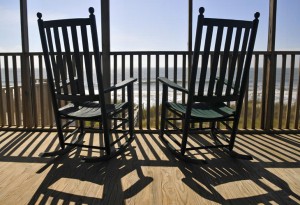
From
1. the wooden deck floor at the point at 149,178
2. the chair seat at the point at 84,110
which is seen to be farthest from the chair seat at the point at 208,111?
the chair seat at the point at 84,110

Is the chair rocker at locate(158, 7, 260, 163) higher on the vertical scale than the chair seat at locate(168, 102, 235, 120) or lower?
higher

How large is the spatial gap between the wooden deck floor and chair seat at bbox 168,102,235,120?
397 millimetres

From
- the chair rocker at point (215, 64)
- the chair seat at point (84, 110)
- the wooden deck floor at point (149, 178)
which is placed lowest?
the wooden deck floor at point (149, 178)

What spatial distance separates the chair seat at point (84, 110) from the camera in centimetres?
212

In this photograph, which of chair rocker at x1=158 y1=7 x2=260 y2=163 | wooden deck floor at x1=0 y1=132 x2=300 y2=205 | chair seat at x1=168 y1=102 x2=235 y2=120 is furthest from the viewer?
chair seat at x1=168 y1=102 x2=235 y2=120

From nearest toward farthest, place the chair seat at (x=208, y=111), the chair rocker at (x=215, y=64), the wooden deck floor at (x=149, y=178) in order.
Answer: the wooden deck floor at (x=149, y=178), the chair rocker at (x=215, y=64), the chair seat at (x=208, y=111)

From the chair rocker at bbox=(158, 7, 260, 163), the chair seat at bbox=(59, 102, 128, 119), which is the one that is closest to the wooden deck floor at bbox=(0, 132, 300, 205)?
the chair rocker at bbox=(158, 7, 260, 163)

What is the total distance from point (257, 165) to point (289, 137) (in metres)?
1.08

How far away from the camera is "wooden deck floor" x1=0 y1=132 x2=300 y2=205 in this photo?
157cm

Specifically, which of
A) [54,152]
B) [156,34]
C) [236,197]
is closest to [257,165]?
[236,197]

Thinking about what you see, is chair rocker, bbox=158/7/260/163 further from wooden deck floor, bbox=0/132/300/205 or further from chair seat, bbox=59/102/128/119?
chair seat, bbox=59/102/128/119

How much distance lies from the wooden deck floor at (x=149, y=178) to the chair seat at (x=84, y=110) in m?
0.39

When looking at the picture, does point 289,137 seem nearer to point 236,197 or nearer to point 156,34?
point 236,197

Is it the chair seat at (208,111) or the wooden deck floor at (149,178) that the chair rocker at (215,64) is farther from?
the wooden deck floor at (149,178)
